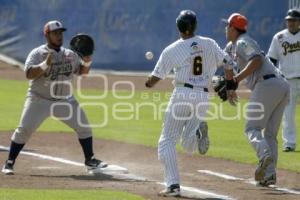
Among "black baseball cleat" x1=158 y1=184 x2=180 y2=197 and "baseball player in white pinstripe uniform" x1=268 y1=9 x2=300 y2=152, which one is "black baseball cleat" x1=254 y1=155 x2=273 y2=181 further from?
"baseball player in white pinstripe uniform" x1=268 y1=9 x2=300 y2=152

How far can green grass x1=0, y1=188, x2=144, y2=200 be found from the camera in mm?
9000

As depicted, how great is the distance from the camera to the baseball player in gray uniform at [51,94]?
10.8m

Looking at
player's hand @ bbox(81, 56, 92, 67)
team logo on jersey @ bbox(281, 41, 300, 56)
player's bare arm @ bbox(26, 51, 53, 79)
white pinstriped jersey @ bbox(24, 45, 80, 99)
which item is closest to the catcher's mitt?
player's hand @ bbox(81, 56, 92, 67)

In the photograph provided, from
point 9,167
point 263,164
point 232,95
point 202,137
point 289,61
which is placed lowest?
point 9,167

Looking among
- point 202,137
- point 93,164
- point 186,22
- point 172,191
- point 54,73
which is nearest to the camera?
point 172,191

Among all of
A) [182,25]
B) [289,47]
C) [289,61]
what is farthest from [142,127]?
[182,25]

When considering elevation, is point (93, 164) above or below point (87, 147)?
below

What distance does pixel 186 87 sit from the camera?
374 inches

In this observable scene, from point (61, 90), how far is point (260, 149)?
2.67 metres

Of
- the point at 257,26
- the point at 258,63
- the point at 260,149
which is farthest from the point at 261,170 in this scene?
the point at 257,26

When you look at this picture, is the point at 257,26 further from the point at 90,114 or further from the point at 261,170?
the point at 261,170

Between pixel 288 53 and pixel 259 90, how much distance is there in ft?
11.8

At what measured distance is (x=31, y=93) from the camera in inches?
433

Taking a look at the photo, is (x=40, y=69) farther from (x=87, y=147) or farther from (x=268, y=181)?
(x=268, y=181)
